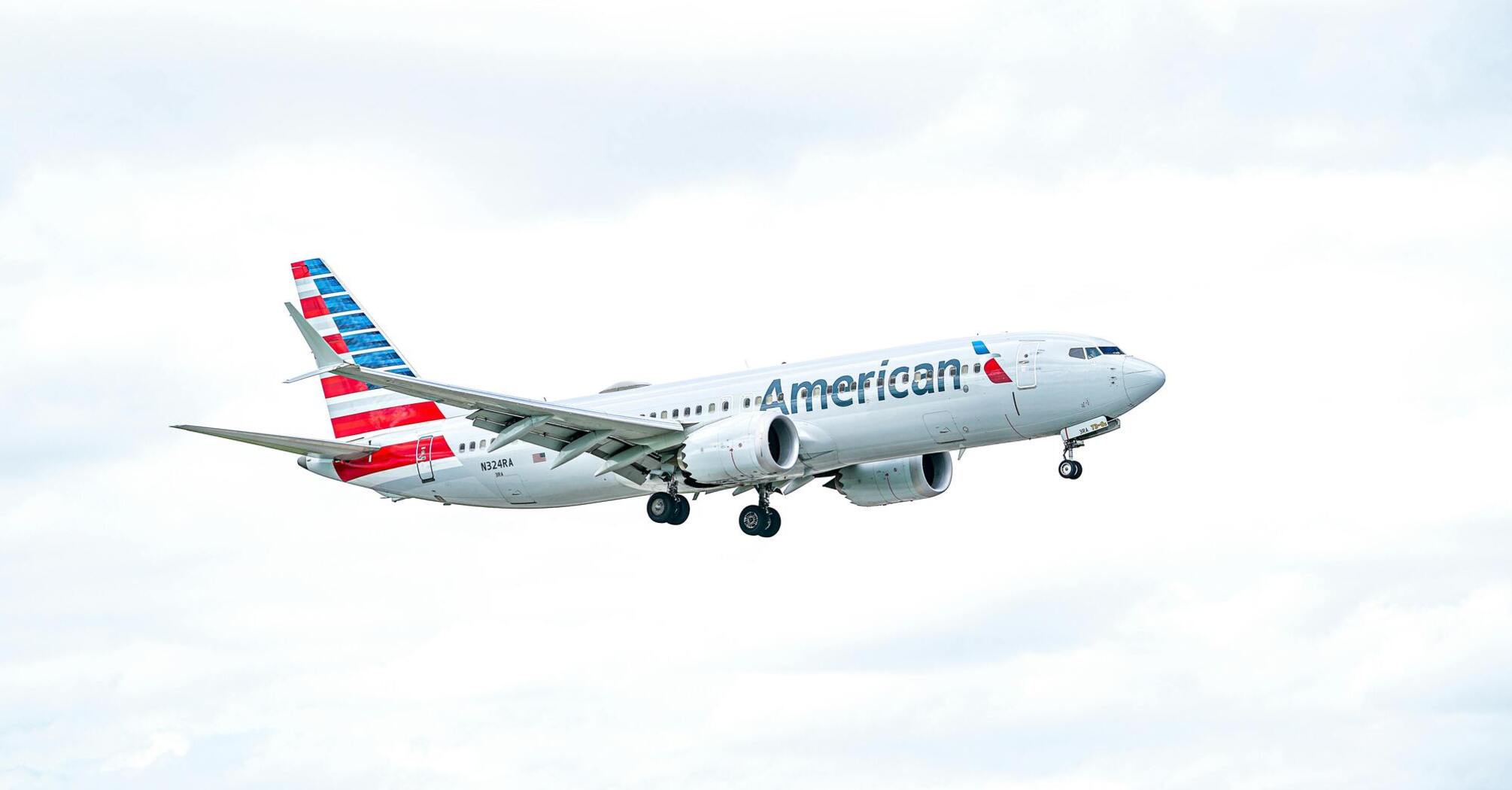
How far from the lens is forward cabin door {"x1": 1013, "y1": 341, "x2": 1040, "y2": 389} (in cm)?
4747

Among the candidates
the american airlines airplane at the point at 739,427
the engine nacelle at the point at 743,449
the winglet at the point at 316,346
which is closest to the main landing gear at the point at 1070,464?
the american airlines airplane at the point at 739,427

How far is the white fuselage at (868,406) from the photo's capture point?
47375 millimetres

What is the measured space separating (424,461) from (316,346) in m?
8.99

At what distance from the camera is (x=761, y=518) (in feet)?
176

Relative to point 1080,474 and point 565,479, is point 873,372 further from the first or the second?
point 565,479

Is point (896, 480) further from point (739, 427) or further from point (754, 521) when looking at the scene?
point (739, 427)

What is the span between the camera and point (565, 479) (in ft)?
179

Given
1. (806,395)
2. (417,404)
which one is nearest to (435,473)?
(417,404)

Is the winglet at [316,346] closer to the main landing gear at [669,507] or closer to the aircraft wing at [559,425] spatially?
the aircraft wing at [559,425]

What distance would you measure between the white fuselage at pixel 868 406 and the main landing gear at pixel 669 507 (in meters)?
0.41

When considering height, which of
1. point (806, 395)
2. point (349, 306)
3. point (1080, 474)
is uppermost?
point (349, 306)

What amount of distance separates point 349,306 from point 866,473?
1914cm

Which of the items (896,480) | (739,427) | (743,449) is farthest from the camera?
(896,480)

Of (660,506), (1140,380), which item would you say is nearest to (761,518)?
(660,506)
